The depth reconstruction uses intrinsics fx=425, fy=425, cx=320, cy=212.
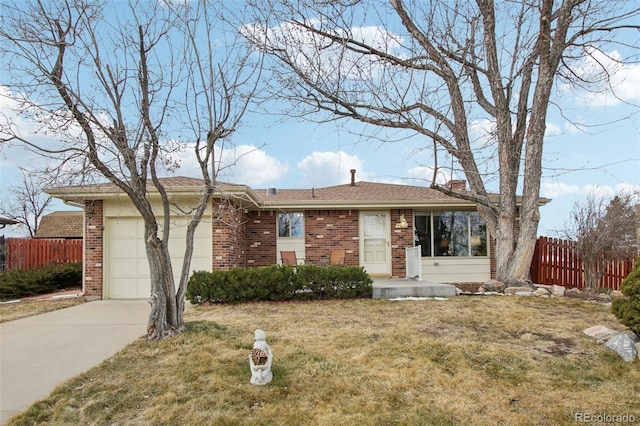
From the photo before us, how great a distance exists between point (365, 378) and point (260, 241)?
30.6ft

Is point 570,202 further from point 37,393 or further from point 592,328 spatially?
point 37,393

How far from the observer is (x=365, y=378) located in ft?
14.2

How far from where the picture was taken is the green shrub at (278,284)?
882 centimetres

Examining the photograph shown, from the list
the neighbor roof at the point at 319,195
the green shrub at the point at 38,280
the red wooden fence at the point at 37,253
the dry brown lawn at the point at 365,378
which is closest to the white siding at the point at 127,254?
the neighbor roof at the point at 319,195

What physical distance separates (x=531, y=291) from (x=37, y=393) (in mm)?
9391

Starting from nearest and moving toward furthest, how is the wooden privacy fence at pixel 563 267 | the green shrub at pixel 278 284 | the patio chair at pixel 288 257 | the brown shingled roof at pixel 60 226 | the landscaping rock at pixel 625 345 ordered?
the landscaping rock at pixel 625 345
the green shrub at pixel 278 284
the wooden privacy fence at pixel 563 267
the patio chair at pixel 288 257
the brown shingled roof at pixel 60 226

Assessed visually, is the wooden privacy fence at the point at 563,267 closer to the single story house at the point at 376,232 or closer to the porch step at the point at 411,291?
the single story house at the point at 376,232

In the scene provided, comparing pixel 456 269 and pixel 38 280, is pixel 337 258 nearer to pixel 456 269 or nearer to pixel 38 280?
Answer: pixel 456 269

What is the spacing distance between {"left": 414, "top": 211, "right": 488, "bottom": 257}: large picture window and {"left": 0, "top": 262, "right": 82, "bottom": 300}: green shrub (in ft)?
36.1

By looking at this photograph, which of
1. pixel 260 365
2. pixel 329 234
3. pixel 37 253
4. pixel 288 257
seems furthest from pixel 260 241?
pixel 260 365

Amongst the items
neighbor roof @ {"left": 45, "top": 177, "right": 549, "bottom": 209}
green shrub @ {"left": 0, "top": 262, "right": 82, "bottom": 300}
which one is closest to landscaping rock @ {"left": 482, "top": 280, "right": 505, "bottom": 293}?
neighbor roof @ {"left": 45, "top": 177, "right": 549, "bottom": 209}

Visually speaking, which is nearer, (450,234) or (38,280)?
(38,280)

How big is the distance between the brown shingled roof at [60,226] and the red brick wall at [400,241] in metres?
23.6

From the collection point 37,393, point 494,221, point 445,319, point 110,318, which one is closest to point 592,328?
point 445,319
